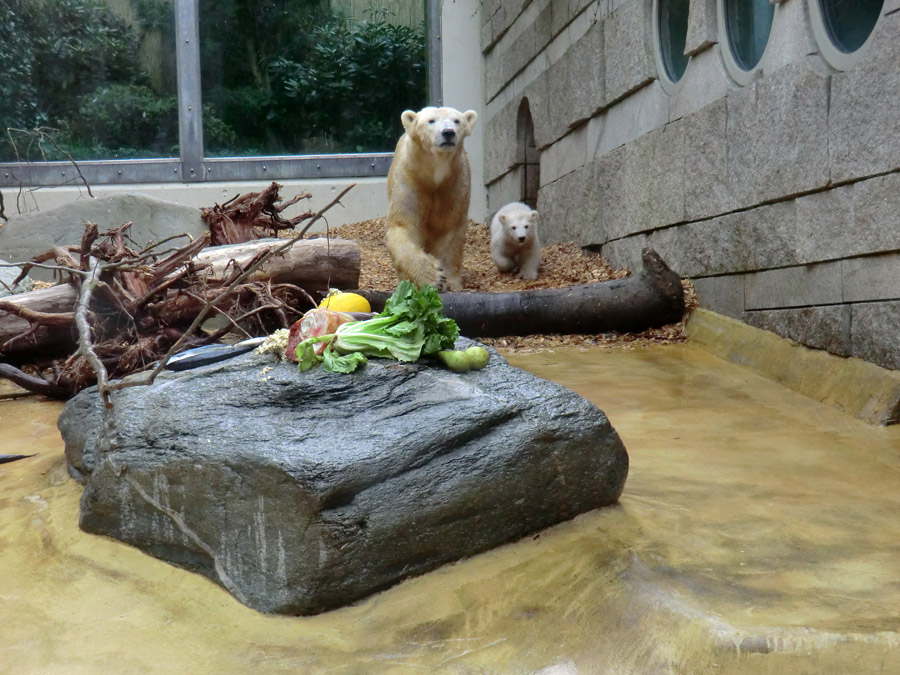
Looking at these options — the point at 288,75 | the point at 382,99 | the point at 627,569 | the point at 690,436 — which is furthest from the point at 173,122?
the point at 627,569

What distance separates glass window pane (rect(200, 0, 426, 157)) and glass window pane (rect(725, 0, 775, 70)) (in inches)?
243

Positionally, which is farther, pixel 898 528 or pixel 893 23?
pixel 893 23

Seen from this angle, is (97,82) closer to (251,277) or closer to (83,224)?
(83,224)

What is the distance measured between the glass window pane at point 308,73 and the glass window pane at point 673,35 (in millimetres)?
5168

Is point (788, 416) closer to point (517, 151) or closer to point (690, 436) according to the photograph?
point (690, 436)

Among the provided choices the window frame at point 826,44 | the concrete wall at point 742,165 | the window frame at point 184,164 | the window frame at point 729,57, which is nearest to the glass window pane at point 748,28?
the window frame at point 729,57

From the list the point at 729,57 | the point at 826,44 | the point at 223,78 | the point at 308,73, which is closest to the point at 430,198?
the point at 729,57

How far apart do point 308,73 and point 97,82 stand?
2646 millimetres

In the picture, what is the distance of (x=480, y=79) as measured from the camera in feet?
36.1

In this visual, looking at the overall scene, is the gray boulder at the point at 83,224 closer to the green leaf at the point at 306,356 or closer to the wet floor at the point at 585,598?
the wet floor at the point at 585,598

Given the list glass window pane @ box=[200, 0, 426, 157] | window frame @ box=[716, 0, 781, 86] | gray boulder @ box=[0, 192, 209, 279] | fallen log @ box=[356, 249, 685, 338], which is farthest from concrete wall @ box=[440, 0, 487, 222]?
window frame @ box=[716, 0, 781, 86]

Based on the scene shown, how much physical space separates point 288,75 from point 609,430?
29.7 ft

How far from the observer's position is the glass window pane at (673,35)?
593 centimetres

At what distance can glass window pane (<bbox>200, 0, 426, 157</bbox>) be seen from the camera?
10.4m
